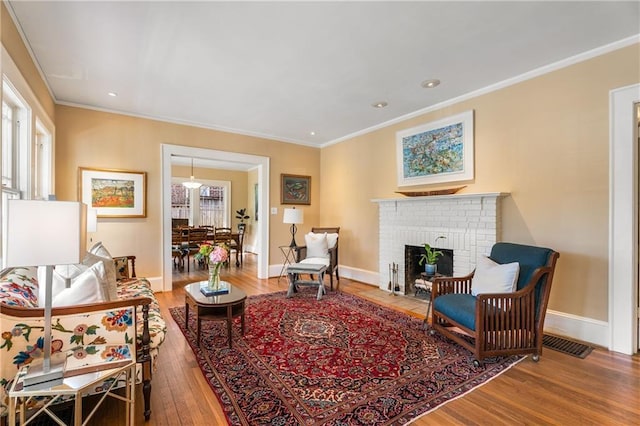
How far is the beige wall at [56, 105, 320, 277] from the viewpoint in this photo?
4.04 metres

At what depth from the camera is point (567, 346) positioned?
8.92 feet

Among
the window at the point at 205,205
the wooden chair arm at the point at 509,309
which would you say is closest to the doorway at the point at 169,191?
the wooden chair arm at the point at 509,309

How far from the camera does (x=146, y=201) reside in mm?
4535

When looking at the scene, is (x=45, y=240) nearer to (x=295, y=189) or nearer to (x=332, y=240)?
(x=332, y=240)

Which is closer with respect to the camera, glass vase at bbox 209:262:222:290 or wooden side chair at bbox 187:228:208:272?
glass vase at bbox 209:262:222:290

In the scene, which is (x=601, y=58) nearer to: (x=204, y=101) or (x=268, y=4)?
(x=268, y=4)

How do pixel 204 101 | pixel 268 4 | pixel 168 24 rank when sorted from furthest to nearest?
pixel 204 101, pixel 168 24, pixel 268 4

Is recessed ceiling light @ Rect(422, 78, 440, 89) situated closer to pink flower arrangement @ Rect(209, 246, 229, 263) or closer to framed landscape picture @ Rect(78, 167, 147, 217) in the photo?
pink flower arrangement @ Rect(209, 246, 229, 263)

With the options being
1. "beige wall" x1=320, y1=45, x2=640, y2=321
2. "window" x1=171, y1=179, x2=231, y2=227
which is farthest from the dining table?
"beige wall" x1=320, y1=45, x2=640, y2=321

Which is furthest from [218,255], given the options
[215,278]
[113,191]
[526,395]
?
[526,395]

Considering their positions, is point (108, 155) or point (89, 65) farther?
point (108, 155)

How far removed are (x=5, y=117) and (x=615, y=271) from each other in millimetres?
5362

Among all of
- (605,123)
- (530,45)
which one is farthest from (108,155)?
(605,123)

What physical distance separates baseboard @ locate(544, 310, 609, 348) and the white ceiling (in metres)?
2.52
